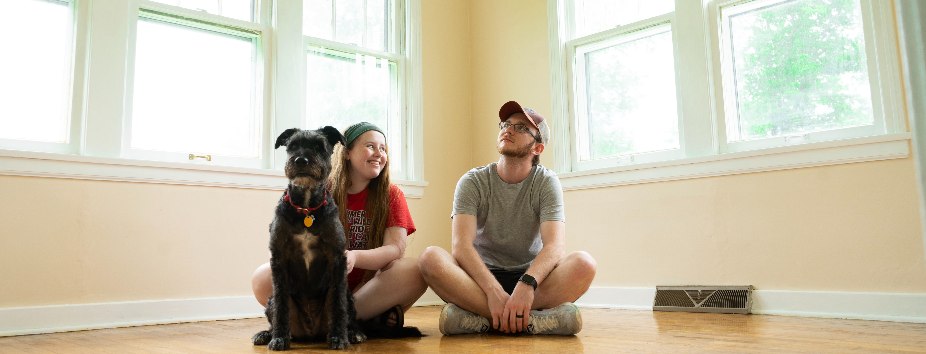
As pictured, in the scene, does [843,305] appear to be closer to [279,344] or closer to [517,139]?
[517,139]

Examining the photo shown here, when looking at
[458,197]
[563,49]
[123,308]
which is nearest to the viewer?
[458,197]

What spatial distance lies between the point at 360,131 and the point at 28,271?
5.94 ft

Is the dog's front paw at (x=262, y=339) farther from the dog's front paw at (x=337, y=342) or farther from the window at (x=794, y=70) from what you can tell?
the window at (x=794, y=70)

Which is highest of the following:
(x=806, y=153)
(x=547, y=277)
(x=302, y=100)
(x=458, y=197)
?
(x=302, y=100)

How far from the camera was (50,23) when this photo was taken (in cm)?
322

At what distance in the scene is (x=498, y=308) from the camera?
2266 millimetres

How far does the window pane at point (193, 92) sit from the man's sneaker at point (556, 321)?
222 cm

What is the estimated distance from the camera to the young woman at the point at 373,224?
2357mm

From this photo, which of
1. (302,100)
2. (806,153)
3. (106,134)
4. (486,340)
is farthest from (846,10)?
(106,134)

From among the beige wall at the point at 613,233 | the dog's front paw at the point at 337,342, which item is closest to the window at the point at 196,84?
the beige wall at the point at 613,233

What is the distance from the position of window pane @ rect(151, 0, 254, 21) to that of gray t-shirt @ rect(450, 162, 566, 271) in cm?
207

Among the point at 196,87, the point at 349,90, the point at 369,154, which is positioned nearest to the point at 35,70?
the point at 196,87

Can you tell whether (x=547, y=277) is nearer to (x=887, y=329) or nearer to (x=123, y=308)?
(x=887, y=329)

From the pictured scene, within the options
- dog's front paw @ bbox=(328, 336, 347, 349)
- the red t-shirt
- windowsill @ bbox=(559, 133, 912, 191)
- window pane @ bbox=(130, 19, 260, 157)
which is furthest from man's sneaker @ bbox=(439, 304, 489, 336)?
window pane @ bbox=(130, 19, 260, 157)
